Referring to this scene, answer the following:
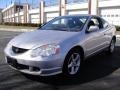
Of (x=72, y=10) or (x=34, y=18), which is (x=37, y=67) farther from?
(x=34, y=18)

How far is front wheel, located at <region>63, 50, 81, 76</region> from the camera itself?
17.9 feet

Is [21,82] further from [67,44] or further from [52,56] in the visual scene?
[67,44]

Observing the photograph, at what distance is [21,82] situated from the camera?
17.4 feet

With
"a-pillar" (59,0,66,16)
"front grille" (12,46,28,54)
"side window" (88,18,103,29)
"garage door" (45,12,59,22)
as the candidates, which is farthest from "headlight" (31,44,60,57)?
"garage door" (45,12,59,22)

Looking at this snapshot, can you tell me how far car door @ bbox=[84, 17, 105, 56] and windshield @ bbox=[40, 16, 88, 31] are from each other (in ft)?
0.80

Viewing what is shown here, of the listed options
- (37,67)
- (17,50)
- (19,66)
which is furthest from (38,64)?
(17,50)

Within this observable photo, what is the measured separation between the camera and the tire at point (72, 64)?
5.46 metres

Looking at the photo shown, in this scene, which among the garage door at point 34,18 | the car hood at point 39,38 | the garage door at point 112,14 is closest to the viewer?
the car hood at point 39,38

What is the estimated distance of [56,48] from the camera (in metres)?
5.22

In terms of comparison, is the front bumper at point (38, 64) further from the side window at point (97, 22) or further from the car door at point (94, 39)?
the side window at point (97, 22)

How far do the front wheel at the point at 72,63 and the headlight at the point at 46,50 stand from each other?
0.38 meters

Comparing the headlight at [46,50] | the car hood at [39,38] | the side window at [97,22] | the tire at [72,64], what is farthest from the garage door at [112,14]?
the headlight at [46,50]

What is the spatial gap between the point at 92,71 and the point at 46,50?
1746mm

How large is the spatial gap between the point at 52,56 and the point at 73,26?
1.67 m
